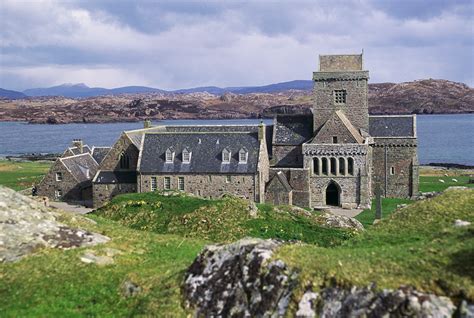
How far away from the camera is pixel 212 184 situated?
5706 cm

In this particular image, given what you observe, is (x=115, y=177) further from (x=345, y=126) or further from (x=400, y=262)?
(x=400, y=262)

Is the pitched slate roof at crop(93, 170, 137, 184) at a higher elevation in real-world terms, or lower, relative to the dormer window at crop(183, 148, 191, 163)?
lower

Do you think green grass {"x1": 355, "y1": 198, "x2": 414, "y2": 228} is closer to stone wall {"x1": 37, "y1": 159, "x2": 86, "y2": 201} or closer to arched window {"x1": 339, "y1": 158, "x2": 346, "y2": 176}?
arched window {"x1": 339, "y1": 158, "x2": 346, "y2": 176}

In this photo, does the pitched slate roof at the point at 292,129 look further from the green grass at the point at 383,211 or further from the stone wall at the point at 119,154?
the stone wall at the point at 119,154

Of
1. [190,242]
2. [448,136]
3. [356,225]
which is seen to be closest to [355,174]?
[356,225]

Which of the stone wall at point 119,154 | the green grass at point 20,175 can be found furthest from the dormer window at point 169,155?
the green grass at point 20,175

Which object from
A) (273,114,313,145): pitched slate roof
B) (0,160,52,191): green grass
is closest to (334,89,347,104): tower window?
(273,114,313,145): pitched slate roof

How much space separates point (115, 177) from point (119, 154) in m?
2.36

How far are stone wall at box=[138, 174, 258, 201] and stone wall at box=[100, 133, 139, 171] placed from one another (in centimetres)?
264

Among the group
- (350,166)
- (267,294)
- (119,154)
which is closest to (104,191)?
(119,154)

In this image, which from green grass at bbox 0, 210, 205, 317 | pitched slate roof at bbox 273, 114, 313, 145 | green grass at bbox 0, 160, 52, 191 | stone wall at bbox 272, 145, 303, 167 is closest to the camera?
green grass at bbox 0, 210, 205, 317

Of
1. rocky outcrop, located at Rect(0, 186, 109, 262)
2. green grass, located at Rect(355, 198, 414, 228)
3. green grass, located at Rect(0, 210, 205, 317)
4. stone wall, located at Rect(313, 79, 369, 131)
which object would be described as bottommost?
green grass, located at Rect(355, 198, 414, 228)

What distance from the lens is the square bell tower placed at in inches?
2534

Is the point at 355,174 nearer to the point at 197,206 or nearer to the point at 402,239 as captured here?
the point at 197,206
